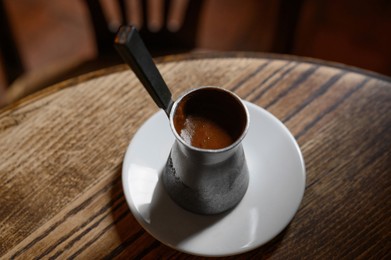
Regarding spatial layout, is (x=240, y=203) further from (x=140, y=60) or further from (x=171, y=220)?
(x=140, y=60)

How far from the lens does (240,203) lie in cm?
63

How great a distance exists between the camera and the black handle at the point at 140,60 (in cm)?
45

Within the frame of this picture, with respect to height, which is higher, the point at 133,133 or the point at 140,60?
the point at 140,60

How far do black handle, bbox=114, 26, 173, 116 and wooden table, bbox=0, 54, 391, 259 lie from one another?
0.20 m

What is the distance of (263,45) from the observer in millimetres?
1691

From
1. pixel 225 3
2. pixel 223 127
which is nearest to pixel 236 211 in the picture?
pixel 223 127

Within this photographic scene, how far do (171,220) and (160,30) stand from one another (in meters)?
0.57

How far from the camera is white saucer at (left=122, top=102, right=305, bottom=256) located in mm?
596

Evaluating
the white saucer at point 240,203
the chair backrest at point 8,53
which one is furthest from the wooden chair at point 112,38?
the white saucer at point 240,203

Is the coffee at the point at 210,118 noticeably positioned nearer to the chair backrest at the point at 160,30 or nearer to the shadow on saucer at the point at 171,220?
the shadow on saucer at the point at 171,220

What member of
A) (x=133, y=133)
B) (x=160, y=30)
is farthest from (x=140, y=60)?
(x=160, y=30)

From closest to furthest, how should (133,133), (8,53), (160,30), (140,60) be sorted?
1. (140,60)
2. (133,133)
3. (160,30)
4. (8,53)

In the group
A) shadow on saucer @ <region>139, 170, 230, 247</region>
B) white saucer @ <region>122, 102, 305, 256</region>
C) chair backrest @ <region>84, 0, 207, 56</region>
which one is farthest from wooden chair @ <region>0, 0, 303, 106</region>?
shadow on saucer @ <region>139, 170, 230, 247</region>

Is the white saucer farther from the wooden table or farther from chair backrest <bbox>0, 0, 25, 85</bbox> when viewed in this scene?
chair backrest <bbox>0, 0, 25, 85</bbox>
